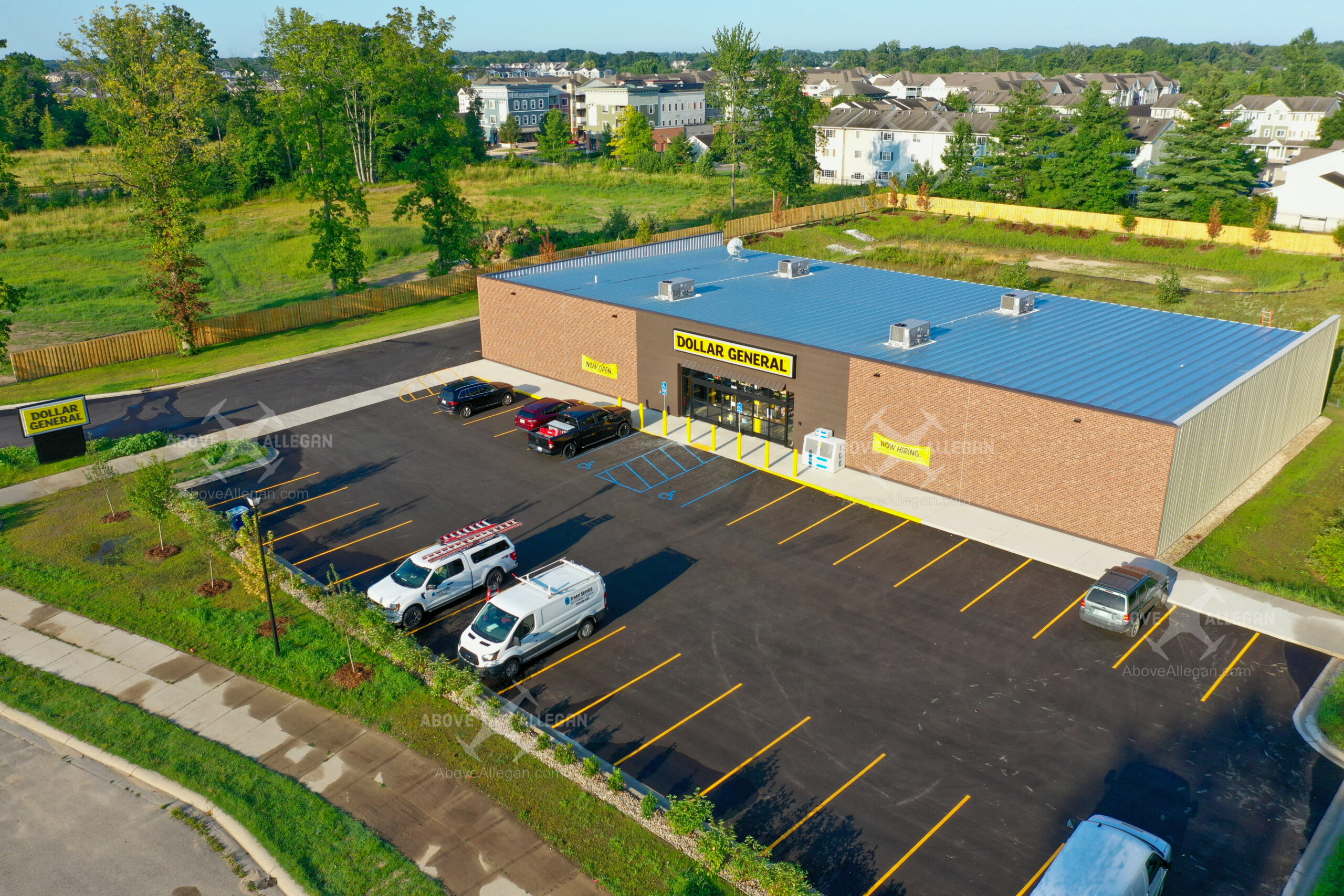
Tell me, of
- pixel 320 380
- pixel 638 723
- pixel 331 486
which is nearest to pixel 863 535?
pixel 638 723

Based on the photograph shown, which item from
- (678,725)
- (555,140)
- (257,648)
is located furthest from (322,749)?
(555,140)

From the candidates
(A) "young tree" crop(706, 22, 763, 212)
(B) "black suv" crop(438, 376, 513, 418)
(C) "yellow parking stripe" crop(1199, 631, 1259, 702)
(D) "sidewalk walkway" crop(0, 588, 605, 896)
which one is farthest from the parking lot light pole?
(A) "young tree" crop(706, 22, 763, 212)

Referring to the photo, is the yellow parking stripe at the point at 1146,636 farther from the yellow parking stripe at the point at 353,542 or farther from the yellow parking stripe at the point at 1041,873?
the yellow parking stripe at the point at 353,542

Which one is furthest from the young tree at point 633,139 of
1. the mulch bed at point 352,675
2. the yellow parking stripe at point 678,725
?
the yellow parking stripe at point 678,725

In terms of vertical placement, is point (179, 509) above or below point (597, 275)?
below

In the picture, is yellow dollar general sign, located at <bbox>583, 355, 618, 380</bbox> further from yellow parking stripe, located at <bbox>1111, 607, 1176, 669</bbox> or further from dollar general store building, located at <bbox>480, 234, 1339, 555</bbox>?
yellow parking stripe, located at <bbox>1111, 607, 1176, 669</bbox>

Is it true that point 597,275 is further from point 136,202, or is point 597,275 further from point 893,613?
point 893,613

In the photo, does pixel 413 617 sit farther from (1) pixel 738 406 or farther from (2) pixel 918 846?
(1) pixel 738 406
